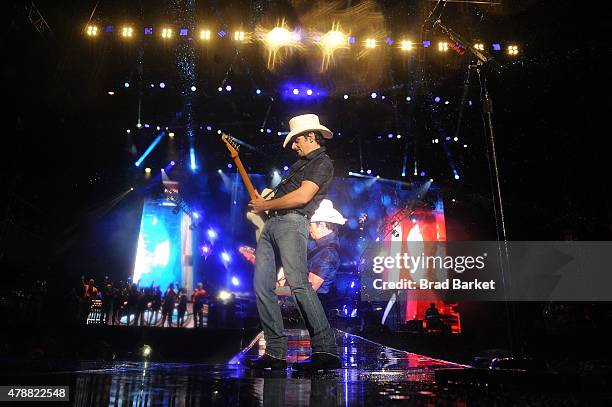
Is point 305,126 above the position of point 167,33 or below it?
below

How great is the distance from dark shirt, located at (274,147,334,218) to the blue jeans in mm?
124

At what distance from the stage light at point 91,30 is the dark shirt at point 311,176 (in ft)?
28.0

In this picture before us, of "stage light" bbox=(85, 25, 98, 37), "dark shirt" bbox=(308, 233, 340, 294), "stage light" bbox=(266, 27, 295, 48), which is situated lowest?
"dark shirt" bbox=(308, 233, 340, 294)

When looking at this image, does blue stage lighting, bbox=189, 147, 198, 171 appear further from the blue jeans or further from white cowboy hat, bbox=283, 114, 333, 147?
the blue jeans

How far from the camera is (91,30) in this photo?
8672 mm

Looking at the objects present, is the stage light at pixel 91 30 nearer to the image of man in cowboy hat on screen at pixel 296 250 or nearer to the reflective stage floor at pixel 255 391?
the image of man in cowboy hat on screen at pixel 296 250

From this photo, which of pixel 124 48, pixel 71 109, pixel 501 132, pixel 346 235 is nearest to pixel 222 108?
pixel 124 48

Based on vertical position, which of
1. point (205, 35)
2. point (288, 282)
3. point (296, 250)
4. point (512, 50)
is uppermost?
point (205, 35)

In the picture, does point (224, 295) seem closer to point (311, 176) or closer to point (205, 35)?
point (205, 35)

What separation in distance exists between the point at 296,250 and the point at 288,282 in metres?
0.21

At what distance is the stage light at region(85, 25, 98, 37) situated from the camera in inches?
339

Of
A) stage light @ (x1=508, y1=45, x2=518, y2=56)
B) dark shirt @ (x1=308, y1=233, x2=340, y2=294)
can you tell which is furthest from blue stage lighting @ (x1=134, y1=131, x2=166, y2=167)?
stage light @ (x1=508, y1=45, x2=518, y2=56)

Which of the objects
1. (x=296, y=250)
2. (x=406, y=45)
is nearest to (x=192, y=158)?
(x=406, y=45)

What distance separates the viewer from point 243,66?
1000cm
